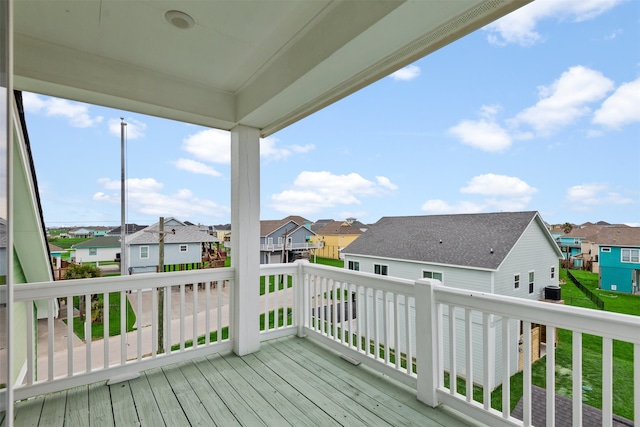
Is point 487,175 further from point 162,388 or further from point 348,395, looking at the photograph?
point 162,388

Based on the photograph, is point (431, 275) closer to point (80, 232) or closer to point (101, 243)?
point (101, 243)

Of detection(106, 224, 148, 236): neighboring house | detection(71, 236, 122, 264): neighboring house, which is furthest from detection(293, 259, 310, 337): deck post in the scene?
detection(71, 236, 122, 264): neighboring house

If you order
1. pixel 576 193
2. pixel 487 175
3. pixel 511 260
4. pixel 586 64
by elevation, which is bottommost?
pixel 511 260

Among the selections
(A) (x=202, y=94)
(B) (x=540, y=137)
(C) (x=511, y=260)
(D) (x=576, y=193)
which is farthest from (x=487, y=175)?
(A) (x=202, y=94)

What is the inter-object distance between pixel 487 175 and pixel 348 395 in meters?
1.86

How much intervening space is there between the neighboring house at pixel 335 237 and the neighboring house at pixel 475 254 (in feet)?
0.84

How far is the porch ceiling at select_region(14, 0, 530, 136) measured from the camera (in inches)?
62.8

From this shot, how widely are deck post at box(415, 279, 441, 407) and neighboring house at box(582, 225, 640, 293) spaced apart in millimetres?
842

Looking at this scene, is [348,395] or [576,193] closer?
[576,193]

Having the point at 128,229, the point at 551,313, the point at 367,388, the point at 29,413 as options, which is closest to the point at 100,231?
the point at 128,229

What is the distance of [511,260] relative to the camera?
1718 millimetres

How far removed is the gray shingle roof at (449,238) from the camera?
1770 millimetres

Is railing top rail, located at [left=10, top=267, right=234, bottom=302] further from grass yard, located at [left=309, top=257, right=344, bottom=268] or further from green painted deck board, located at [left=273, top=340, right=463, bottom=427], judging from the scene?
green painted deck board, located at [left=273, top=340, right=463, bottom=427]

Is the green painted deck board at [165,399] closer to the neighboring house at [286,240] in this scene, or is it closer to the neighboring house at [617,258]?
the neighboring house at [286,240]
